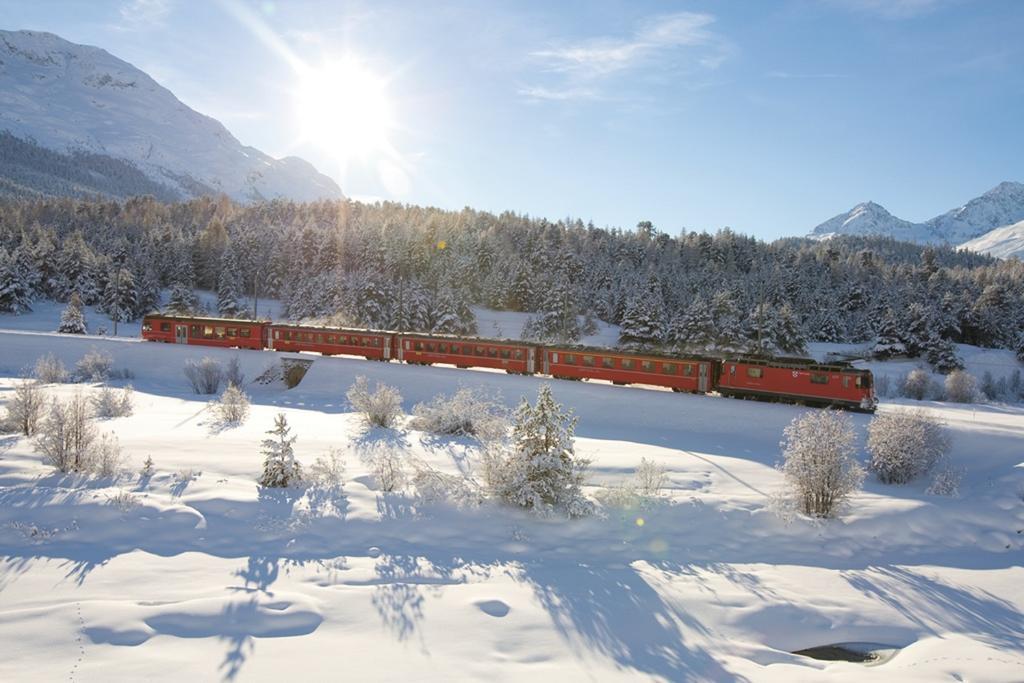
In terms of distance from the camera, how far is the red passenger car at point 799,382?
78.1ft

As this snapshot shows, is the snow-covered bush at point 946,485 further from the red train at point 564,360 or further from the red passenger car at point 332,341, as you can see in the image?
the red passenger car at point 332,341

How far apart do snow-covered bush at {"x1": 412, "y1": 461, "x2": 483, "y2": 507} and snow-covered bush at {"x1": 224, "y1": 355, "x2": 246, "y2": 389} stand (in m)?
21.7

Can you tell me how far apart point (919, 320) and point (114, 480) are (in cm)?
5957

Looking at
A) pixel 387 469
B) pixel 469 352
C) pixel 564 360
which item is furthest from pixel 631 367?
pixel 387 469

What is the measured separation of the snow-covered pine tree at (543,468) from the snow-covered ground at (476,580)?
0.52 meters

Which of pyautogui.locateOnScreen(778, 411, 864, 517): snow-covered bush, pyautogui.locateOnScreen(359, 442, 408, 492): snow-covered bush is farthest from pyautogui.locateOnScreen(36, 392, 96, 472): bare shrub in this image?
pyautogui.locateOnScreen(778, 411, 864, 517): snow-covered bush

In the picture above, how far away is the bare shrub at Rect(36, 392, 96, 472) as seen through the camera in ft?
42.2

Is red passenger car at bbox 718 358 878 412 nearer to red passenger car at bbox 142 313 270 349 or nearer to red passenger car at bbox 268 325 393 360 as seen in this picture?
red passenger car at bbox 268 325 393 360

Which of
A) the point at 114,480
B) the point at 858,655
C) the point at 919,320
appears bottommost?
the point at 858,655

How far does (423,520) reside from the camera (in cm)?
1252

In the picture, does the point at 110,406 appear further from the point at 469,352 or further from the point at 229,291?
the point at 229,291

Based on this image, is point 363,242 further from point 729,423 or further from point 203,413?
point 729,423

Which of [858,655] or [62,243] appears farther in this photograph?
[62,243]

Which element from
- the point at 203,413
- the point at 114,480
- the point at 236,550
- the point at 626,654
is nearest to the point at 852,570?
the point at 626,654
